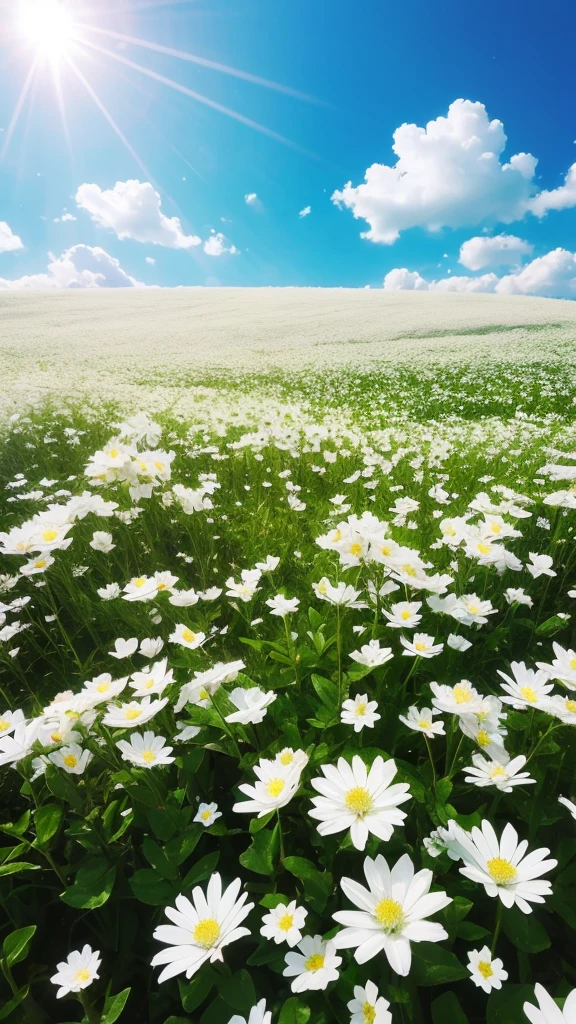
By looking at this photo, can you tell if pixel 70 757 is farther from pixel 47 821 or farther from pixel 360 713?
pixel 360 713

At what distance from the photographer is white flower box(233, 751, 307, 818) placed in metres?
1.00

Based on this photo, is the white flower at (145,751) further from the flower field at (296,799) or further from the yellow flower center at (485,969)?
the yellow flower center at (485,969)

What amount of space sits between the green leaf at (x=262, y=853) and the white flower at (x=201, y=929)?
13 centimetres

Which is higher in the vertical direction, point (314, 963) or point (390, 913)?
point (390, 913)

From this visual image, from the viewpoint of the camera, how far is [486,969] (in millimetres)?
891

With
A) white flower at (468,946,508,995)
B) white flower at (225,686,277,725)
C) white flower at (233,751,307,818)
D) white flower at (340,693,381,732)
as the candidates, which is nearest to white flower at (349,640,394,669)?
white flower at (340,693,381,732)

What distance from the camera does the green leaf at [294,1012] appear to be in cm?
89

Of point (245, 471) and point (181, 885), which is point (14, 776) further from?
point (245, 471)

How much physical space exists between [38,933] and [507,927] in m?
1.19

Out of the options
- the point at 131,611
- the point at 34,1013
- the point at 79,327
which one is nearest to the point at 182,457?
the point at 131,611

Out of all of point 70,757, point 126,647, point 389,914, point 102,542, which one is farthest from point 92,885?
point 102,542

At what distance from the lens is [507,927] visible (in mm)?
1011

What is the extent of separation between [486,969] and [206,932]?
0.54 meters

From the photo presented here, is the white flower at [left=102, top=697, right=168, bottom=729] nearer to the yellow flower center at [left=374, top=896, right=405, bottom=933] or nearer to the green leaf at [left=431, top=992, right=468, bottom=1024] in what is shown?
the yellow flower center at [left=374, top=896, right=405, bottom=933]
